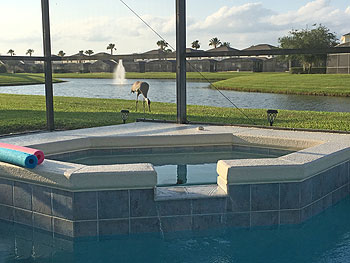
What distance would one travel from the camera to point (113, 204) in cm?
446

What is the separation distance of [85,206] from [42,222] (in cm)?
58

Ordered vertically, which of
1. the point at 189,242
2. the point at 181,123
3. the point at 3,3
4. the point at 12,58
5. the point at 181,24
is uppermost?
the point at 3,3

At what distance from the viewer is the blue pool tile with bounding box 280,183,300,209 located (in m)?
4.73

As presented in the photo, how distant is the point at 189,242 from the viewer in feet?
14.5

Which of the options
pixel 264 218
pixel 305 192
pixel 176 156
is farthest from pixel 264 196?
pixel 176 156

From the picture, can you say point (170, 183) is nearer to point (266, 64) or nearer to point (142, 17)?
point (142, 17)

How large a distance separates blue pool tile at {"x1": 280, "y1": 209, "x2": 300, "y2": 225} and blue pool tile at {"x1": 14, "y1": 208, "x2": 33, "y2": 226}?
268cm

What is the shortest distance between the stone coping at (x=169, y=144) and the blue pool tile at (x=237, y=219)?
1.06 ft

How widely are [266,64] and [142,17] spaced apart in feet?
184

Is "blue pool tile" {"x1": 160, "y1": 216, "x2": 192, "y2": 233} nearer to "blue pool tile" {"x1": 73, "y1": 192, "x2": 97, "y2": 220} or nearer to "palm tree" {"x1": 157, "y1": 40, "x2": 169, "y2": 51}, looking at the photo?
"blue pool tile" {"x1": 73, "y1": 192, "x2": 97, "y2": 220}

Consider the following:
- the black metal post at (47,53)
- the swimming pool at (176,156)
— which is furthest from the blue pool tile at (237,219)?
the black metal post at (47,53)

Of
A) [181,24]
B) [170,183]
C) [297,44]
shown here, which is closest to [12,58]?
[181,24]

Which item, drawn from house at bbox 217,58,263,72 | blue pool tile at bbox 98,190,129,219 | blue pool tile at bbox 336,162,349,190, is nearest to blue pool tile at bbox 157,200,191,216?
blue pool tile at bbox 98,190,129,219

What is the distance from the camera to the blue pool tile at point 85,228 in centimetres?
449
